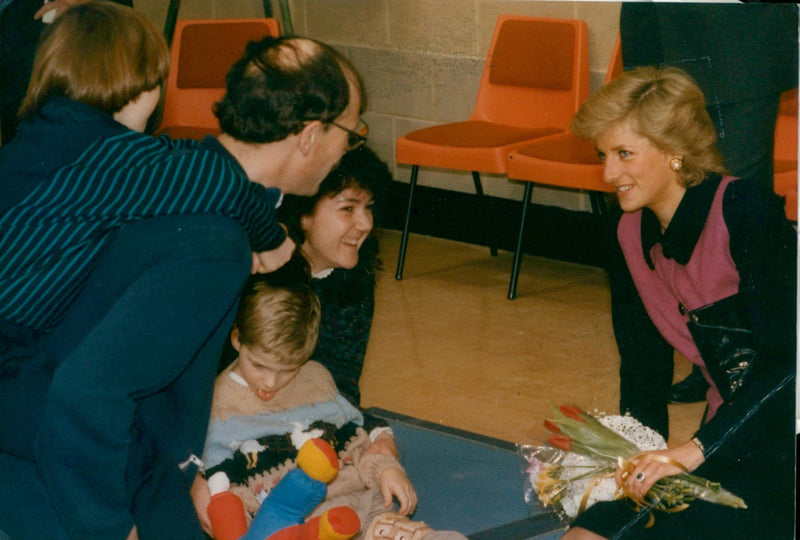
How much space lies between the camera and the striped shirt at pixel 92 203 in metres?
1.19

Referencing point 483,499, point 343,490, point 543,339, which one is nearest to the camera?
point 343,490

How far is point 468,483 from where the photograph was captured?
2.26 m

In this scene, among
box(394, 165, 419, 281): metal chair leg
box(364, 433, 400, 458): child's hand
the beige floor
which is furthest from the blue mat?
box(394, 165, 419, 281): metal chair leg

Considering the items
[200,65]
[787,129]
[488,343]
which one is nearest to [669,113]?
[787,129]

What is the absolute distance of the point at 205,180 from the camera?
1.21m

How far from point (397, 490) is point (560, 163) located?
147 centimetres

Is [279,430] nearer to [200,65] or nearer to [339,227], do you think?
[339,227]

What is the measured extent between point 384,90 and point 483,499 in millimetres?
1644

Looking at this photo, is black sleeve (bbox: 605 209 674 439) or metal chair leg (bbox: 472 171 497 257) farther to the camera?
metal chair leg (bbox: 472 171 497 257)

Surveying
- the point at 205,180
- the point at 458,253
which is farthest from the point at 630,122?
the point at 458,253

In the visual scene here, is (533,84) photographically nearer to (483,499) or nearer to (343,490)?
(483,499)

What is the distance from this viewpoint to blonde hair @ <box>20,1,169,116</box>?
129 cm

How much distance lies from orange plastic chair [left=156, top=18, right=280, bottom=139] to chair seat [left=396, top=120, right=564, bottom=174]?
878 millimetres

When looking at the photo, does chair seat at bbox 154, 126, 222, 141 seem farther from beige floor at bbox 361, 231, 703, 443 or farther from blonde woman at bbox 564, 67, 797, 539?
blonde woman at bbox 564, 67, 797, 539
